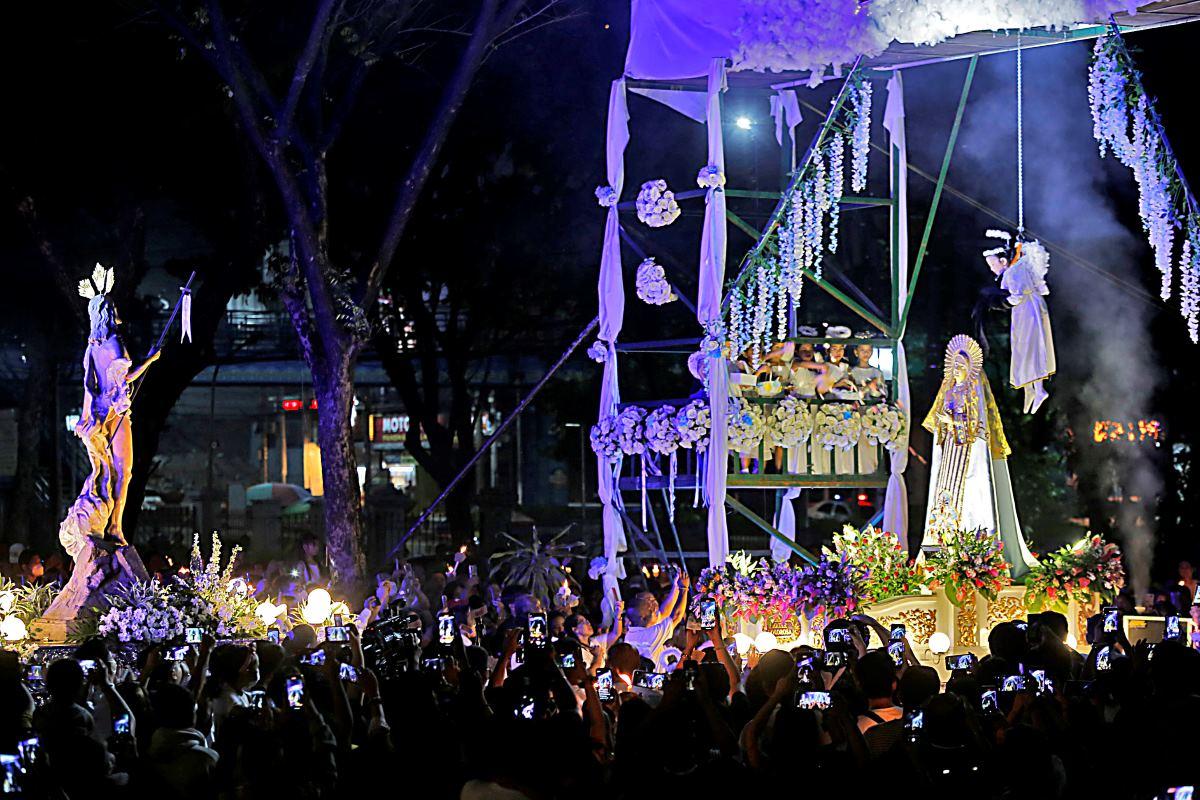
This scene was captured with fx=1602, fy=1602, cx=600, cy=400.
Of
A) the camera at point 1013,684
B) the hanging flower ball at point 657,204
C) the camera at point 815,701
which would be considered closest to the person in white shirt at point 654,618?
the hanging flower ball at point 657,204

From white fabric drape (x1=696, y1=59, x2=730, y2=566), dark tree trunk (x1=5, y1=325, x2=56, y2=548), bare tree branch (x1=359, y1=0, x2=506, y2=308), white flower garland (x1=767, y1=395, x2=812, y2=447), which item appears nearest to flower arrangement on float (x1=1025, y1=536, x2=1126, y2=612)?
white flower garland (x1=767, y1=395, x2=812, y2=447)

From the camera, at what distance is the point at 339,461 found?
798 inches

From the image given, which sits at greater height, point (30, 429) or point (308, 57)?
point (308, 57)

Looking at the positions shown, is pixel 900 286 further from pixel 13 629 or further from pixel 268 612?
pixel 13 629

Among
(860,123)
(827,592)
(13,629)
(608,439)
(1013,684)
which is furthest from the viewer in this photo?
(608,439)

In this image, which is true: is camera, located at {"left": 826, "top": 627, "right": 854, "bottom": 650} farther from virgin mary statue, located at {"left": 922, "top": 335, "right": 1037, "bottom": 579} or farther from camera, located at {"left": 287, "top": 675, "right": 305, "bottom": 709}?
virgin mary statue, located at {"left": 922, "top": 335, "right": 1037, "bottom": 579}

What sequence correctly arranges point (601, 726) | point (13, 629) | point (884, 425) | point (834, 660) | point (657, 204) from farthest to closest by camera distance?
point (657, 204)
point (884, 425)
point (13, 629)
point (834, 660)
point (601, 726)

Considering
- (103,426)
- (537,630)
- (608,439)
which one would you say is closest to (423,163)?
(608,439)

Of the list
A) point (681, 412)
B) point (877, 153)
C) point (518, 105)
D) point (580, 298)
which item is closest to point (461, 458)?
point (580, 298)

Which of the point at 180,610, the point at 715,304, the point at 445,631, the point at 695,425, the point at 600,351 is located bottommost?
the point at 180,610

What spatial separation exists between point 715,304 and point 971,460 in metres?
3.13

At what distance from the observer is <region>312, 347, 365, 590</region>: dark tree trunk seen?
20094 millimetres

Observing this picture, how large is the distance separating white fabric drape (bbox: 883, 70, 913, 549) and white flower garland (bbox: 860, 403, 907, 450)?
0.08 metres

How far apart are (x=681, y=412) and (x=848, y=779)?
10.5 metres
